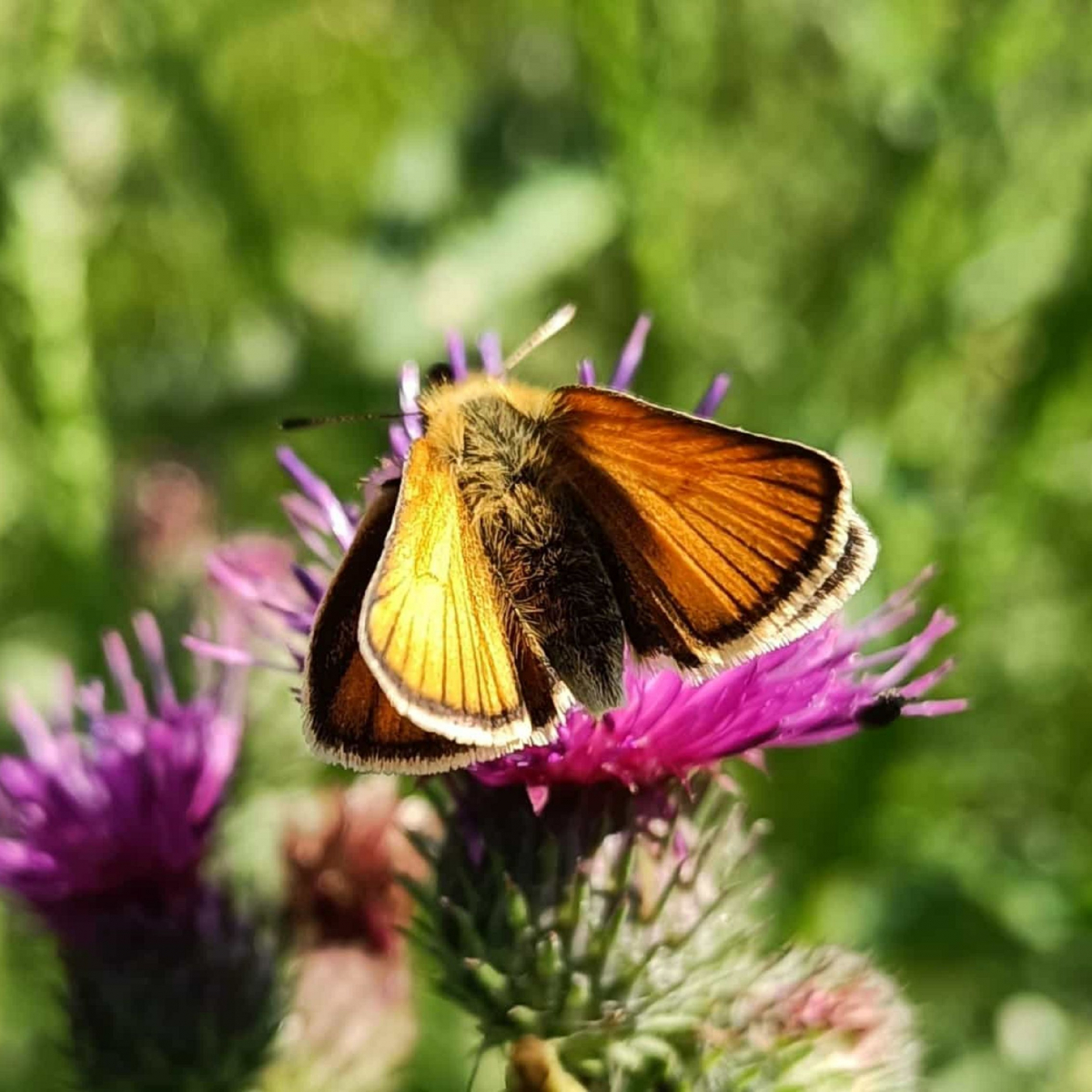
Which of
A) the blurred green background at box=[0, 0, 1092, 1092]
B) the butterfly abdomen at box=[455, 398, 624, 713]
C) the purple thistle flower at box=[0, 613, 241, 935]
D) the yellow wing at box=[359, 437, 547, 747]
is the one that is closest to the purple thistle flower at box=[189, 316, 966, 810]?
the butterfly abdomen at box=[455, 398, 624, 713]

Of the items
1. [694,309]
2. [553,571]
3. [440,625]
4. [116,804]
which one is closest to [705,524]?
[553,571]

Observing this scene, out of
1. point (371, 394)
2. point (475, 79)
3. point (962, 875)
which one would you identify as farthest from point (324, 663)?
point (475, 79)

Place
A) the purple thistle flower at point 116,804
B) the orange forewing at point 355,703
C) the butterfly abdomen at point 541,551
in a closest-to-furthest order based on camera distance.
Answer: the orange forewing at point 355,703, the butterfly abdomen at point 541,551, the purple thistle flower at point 116,804

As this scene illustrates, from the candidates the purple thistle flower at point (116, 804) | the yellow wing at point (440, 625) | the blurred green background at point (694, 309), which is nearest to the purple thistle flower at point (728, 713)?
the yellow wing at point (440, 625)

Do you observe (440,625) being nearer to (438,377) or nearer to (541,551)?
(541,551)

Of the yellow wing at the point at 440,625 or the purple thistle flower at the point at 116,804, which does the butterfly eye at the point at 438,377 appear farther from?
the purple thistle flower at the point at 116,804

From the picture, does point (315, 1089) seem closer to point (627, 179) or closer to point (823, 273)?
point (627, 179)
